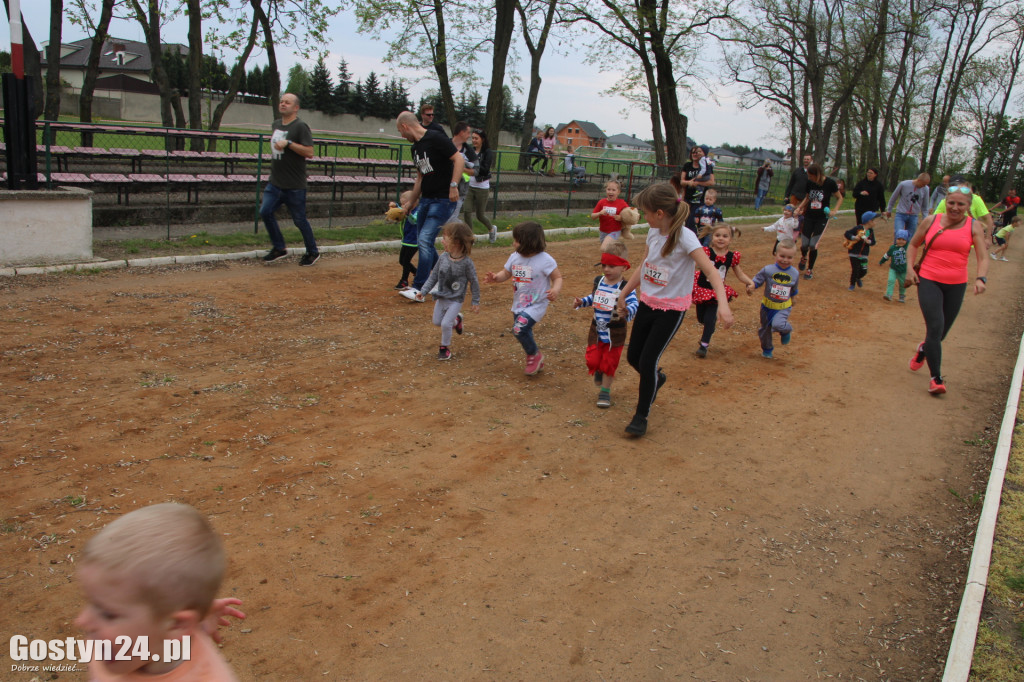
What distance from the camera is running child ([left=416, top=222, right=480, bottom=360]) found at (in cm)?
676

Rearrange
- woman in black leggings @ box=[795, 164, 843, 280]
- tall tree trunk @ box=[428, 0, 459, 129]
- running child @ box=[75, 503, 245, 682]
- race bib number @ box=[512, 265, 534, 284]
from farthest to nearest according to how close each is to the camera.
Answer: tall tree trunk @ box=[428, 0, 459, 129] < woman in black leggings @ box=[795, 164, 843, 280] < race bib number @ box=[512, 265, 534, 284] < running child @ box=[75, 503, 245, 682]

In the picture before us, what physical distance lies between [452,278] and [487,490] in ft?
9.09

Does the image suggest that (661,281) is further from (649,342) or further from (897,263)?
(897,263)

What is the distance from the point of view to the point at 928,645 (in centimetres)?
349

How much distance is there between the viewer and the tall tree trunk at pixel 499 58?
74.5 ft

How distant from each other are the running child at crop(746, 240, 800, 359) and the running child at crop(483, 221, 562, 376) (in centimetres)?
262

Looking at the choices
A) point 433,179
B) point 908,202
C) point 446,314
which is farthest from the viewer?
point 908,202

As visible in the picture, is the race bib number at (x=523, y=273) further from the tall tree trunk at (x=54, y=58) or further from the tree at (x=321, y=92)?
the tree at (x=321, y=92)

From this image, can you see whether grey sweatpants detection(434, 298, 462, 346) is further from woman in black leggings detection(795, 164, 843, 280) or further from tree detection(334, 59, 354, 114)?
tree detection(334, 59, 354, 114)

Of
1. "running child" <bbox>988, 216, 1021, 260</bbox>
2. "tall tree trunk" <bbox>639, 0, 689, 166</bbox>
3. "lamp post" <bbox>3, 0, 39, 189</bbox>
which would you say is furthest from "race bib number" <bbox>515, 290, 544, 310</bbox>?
"tall tree trunk" <bbox>639, 0, 689, 166</bbox>

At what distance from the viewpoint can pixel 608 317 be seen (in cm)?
606

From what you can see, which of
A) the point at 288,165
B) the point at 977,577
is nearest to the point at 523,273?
the point at 977,577

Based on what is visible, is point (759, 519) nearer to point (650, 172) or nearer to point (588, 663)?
point (588, 663)

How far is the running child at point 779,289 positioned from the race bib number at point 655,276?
284 centimetres
